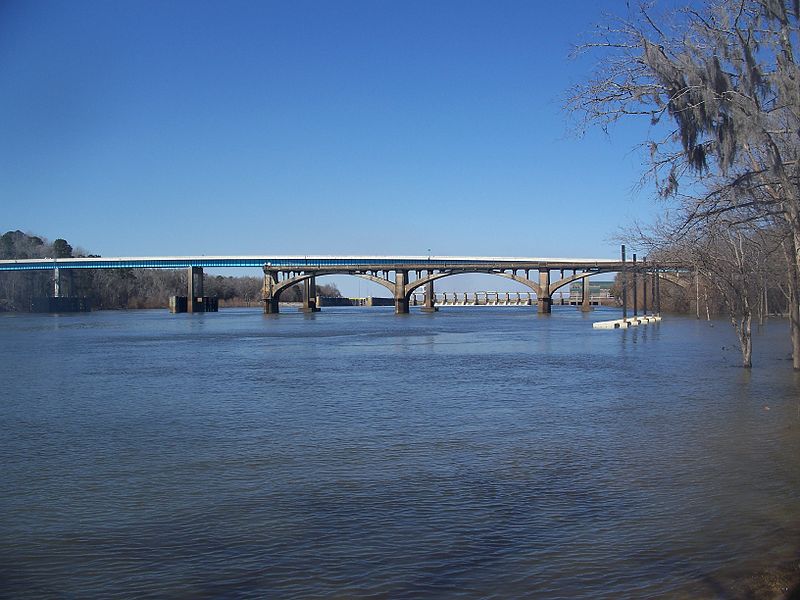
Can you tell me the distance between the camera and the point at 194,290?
13725 centimetres

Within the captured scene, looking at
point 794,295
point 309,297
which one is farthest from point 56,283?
point 794,295

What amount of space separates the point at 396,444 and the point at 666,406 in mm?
7593

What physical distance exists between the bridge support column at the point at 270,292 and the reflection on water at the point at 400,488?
98.7 metres

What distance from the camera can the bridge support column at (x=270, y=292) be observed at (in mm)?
122188

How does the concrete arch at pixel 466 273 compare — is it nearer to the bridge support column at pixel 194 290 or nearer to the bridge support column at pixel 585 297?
the bridge support column at pixel 585 297

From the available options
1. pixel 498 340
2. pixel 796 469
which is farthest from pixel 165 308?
pixel 796 469

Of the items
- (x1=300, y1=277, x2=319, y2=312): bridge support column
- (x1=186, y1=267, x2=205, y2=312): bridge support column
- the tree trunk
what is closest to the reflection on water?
the tree trunk

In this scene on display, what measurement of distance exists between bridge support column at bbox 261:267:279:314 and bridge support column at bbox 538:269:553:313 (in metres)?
39.8

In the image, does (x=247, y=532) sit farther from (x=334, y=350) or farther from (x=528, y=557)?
(x=334, y=350)

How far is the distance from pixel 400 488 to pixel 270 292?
114 metres

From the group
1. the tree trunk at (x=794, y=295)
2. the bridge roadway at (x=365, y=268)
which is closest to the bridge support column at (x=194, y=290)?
the bridge roadway at (x=365, y=268)

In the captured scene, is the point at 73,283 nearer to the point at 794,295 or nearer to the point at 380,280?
the point at 380,280

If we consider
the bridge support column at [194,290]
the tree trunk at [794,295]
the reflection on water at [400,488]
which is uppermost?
the bridge support column at [194,290]

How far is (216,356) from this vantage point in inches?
1471
